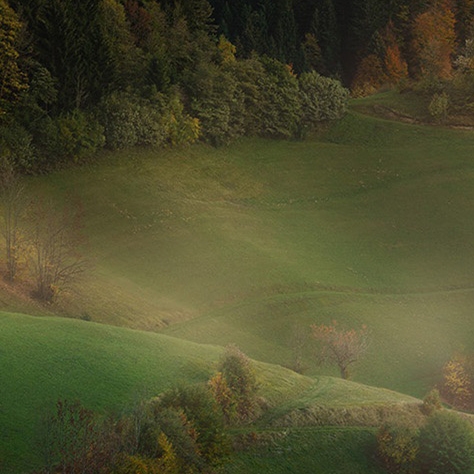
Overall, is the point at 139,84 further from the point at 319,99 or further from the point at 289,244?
the point at 289,244

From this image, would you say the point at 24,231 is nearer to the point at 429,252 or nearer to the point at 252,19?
the point at 429,252

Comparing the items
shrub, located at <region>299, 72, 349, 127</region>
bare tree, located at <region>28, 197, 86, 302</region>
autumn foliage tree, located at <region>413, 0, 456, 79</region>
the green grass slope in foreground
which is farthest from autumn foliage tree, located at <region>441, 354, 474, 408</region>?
autumn foliage tree, located at <region>413, 0, 456, 79</region>

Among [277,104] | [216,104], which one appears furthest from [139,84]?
[277,104]

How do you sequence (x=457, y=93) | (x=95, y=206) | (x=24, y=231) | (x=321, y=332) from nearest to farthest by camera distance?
(x=321, y=332) → (x=24, y=231) → (x=95, y=206) → (x=457, y=93)

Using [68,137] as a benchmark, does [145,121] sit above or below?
above

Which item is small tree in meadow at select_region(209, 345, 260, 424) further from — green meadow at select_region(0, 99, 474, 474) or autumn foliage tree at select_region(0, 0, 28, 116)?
autumn foliage tree at select_region(0, 0, 28, 116)

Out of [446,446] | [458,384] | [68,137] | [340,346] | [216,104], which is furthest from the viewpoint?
[216,104]

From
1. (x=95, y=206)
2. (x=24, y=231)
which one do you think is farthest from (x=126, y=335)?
(x=95, y=206)

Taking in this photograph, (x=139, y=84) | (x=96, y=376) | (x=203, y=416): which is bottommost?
(x=96, y=376)
